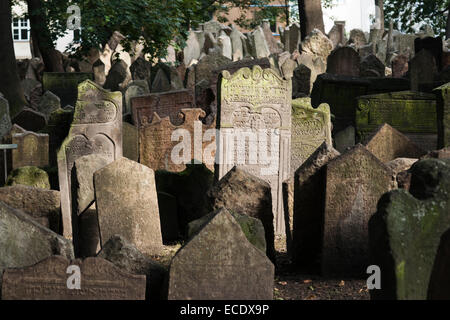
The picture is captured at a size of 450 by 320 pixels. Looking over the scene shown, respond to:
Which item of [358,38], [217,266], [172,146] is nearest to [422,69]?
[172,146]

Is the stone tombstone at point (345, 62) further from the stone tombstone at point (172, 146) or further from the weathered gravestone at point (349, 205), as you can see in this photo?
the weathered gravestone at point (349, 205)

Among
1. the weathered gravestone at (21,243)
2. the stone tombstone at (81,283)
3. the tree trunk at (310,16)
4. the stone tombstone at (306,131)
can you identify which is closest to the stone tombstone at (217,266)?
the stone tombstone at (81,283)

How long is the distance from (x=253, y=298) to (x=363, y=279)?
171 centimetres

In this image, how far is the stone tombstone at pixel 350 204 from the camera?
21.1 feet

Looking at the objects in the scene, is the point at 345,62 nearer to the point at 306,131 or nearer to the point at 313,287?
the point at 306,131

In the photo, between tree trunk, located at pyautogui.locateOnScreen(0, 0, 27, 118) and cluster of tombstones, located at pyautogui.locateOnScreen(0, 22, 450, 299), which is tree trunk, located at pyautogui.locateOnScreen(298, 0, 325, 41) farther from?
tree trunk, located at pyautogui.locateOnScreen(0, 0, 27, 118)

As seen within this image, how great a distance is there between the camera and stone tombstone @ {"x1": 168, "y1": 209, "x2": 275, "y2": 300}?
16.2 ft

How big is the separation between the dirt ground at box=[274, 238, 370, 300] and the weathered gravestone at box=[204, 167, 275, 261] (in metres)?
0.38

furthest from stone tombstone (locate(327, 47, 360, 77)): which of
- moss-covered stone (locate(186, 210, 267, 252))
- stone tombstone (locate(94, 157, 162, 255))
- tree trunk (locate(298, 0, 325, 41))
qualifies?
moss-covered stone (locate(186, 210, 267, 252))

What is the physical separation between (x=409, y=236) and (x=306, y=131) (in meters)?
5.98

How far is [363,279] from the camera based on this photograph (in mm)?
6422

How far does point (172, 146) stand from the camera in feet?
40.1

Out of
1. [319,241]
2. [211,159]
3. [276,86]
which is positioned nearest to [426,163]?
[319,241]
